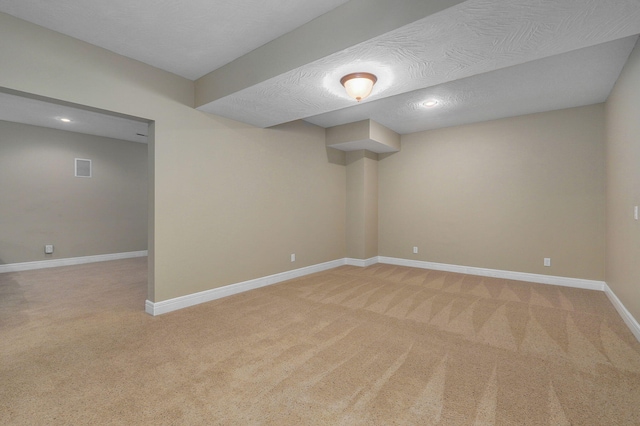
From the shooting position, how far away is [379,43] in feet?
7.08

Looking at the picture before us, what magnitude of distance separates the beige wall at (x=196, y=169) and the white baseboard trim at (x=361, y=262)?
848mm

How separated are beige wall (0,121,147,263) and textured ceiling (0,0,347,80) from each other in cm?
416

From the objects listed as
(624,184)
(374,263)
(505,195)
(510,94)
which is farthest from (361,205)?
(624,184)

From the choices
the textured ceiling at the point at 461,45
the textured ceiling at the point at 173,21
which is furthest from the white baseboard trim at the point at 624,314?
the textured ceiling at the point at 173,21

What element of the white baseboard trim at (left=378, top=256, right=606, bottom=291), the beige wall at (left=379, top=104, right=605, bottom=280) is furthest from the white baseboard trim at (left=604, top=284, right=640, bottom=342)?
the beige wall at (left=379, top=104, right=605, bottom=280)

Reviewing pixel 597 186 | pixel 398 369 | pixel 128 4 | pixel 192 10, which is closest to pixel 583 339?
pixel 398 369

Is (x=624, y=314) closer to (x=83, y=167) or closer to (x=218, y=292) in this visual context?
(x=218, y=292)

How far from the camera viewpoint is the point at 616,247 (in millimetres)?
3371

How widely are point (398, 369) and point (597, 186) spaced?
4.27 meters

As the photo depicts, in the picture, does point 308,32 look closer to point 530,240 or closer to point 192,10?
point 192,10

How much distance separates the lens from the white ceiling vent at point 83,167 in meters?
5.89

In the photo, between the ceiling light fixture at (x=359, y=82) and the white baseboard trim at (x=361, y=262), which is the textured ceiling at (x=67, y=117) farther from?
the white baseboard trim at (x=361, y=262)

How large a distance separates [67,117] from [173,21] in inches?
159

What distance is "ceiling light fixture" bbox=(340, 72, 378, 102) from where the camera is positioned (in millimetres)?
2633
